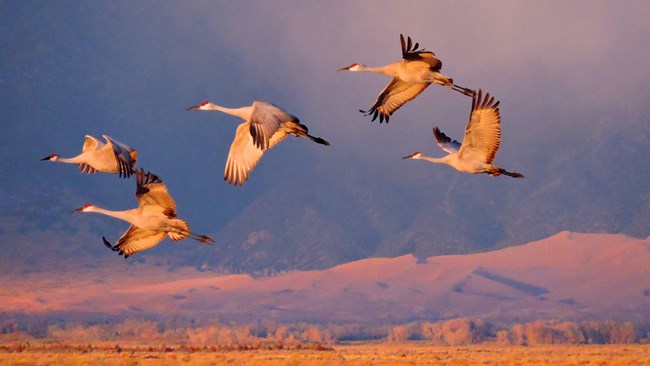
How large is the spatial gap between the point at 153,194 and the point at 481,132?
A: 7.55 metres

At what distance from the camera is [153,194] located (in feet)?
96.4

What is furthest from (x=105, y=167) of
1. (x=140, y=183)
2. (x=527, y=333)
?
(x=527, y=333)

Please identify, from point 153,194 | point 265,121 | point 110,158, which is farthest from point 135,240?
point 265,121

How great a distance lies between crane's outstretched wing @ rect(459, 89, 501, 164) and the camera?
100ft

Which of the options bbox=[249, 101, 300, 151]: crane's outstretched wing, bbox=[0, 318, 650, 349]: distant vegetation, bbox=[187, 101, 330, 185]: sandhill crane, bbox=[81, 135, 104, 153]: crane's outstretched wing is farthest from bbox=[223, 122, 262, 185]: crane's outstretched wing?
bbox=[0, 318, 650, 349]: distant vegetation

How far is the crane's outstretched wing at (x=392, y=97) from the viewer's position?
107 feet

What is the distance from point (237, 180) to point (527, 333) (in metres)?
72.2

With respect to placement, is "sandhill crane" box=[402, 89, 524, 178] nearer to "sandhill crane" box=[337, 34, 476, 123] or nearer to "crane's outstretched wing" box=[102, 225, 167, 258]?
"sandhill crane" box=[337, 34, 476, 123]

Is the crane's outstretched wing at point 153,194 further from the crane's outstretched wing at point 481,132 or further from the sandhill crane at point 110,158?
the crane's outstretched wing at point 481,132

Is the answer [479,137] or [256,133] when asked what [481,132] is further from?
[256,133]

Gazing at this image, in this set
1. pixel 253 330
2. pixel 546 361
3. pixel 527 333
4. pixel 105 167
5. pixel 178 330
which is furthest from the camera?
pixel 253 330

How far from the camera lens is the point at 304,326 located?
126062mm

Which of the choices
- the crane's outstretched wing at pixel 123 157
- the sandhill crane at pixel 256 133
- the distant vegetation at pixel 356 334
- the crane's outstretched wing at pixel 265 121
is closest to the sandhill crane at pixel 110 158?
the crane's outstretched wing at pixel 123 157

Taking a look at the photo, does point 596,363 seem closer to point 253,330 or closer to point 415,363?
point 415,363
